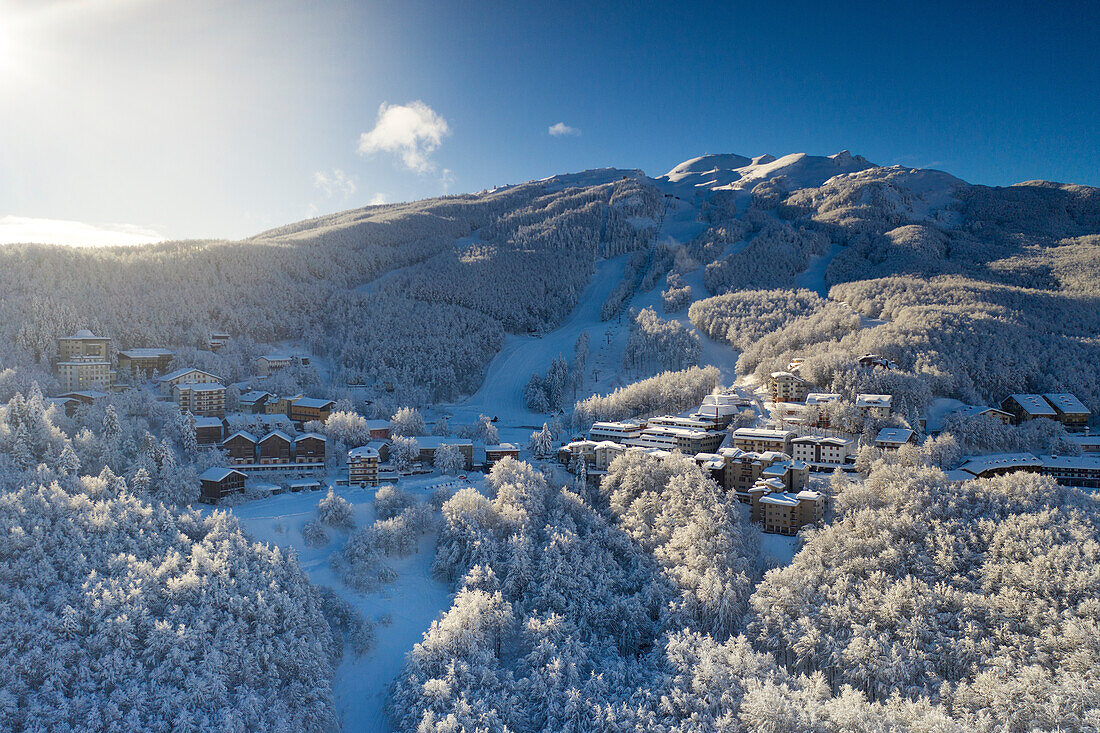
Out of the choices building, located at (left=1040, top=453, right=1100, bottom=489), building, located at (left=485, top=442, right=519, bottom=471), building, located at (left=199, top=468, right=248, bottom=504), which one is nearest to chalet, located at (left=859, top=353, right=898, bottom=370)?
building, located at (left=1040, top=453, right=1100, bottom=489)

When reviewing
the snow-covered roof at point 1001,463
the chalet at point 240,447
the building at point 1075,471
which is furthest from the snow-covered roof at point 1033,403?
the chalet at point 240,447

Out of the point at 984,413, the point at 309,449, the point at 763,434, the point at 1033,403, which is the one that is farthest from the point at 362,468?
the point at 1033,403

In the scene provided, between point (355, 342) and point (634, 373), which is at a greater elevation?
point (355, 342)

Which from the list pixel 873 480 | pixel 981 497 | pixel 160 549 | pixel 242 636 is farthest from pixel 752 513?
pixel 160 549

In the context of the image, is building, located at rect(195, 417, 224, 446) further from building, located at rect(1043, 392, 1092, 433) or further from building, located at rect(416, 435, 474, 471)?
building, located at rect(1043, 392, 1092, 433)

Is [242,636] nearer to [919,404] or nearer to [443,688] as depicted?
[443,688]
